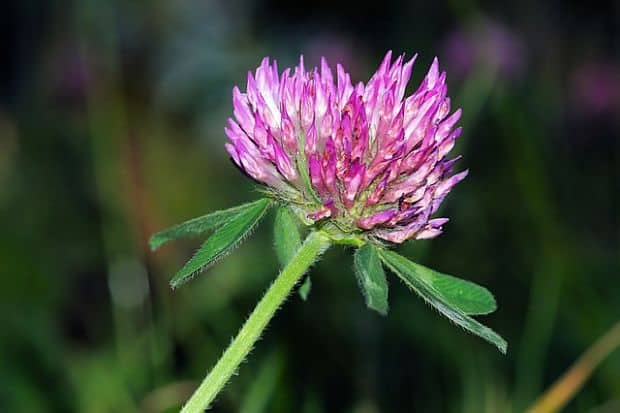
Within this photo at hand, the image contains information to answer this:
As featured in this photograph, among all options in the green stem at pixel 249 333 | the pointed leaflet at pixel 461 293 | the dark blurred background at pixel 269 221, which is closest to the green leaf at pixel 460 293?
the pointed leaflet at pixel 461 293

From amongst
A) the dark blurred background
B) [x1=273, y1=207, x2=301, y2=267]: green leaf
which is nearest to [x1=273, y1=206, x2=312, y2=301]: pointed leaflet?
[x1=273, y1=207, x2=301, y2=267]: green leaf

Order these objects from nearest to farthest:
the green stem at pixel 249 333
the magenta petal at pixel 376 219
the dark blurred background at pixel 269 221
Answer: the green stem at pixel 249 333 < the magenta petal at pixel 376 219 < the dark blurred background at pixel 269 221

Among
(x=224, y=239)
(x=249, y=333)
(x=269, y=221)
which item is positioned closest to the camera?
(x=249, y=333)

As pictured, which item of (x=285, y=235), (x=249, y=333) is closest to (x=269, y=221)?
(x=285, y=235)

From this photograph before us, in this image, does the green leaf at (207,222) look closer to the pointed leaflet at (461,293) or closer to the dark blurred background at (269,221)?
the pointed leaflet at (461,293)

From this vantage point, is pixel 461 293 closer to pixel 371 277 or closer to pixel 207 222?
pixel 371 277

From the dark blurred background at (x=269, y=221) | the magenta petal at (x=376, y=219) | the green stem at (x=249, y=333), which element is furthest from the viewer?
the dark blurred background at (x=269, y=221)

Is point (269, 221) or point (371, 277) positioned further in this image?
point (269, 221)
